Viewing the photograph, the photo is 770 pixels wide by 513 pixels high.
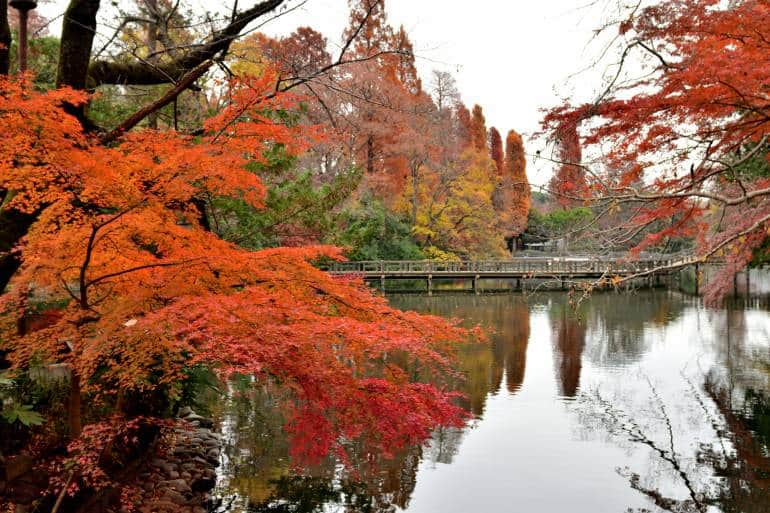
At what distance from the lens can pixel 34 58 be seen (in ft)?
30.6

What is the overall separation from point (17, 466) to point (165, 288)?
79.0 inches

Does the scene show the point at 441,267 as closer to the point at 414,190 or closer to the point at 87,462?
the point at 414,190

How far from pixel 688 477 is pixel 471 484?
2.51 meters

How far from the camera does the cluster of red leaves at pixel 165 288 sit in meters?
4.27

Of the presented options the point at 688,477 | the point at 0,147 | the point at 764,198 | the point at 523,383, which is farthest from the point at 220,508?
the point at 764,198

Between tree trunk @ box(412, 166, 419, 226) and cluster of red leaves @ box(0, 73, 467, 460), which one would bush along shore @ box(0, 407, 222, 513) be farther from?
tree trunk @ box(412, 166, 419, 226)

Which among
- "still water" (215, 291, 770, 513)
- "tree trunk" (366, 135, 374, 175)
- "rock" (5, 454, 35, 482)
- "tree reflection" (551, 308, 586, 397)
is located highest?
"tree trunk" (366, 135, 374, 175)

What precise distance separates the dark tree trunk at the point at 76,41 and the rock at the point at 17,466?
328 cm

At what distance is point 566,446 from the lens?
26.2ft

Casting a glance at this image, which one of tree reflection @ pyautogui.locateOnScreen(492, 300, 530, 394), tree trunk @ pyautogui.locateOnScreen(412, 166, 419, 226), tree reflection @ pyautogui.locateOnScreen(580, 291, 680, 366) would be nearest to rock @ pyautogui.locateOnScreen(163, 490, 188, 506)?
tree reflection @ pyautogui.locateOnScreen(492, 300, 530, 394)

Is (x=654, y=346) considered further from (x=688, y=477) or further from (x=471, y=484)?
(x=471, y=484)

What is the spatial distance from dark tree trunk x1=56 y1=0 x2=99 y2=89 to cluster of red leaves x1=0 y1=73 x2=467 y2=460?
1.71 feet

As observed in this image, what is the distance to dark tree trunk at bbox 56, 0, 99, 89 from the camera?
206 inches

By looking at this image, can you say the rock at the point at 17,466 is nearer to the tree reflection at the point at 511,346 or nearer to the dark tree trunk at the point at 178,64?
the dark tree trunk at the point at 178,64
